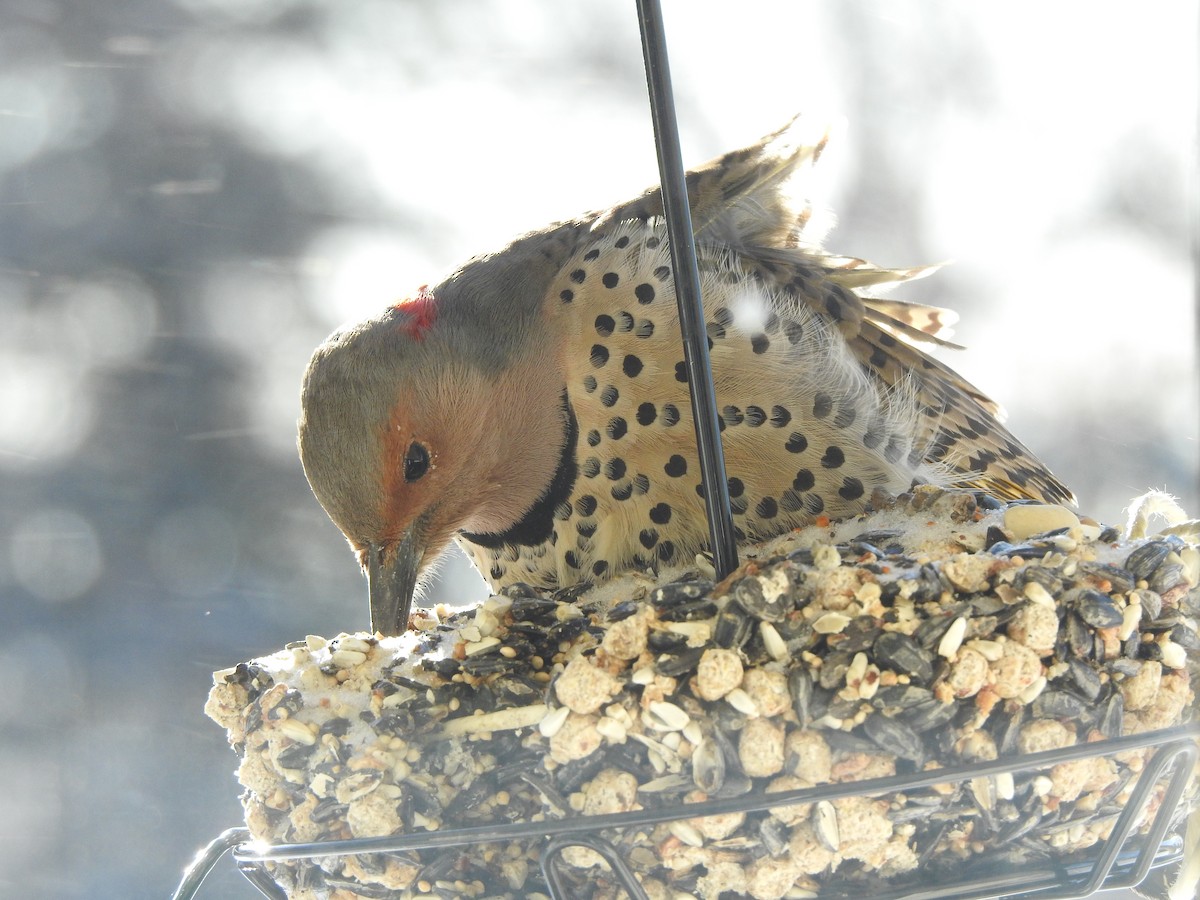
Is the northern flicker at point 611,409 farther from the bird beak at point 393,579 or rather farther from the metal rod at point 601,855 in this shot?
the metal rod at point 601,855

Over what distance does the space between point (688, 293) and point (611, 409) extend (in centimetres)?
69

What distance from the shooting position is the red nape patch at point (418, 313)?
2121 mm

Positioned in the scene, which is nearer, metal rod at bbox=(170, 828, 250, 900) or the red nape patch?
metal rod at bbox=(170, 828, 250, 900)

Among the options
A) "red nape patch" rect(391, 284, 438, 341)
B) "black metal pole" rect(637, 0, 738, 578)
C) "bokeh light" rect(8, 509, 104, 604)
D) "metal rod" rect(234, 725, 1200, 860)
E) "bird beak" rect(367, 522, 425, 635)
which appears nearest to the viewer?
"metal rod" rect(234, 725, 1200, 860)

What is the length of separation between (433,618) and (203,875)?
0.54 meters

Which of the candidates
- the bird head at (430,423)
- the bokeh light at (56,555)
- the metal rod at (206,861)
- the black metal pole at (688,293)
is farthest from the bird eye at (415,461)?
the bokeh light at (56,555)

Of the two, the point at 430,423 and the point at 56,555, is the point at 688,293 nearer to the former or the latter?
the point at 430,423

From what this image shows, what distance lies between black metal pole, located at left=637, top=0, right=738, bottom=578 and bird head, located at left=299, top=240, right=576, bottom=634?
28.8 inches

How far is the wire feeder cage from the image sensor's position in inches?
47.1

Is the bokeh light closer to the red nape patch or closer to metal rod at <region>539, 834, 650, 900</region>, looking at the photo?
the red nape patch

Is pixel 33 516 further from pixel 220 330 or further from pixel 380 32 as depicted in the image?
pixel 380 32

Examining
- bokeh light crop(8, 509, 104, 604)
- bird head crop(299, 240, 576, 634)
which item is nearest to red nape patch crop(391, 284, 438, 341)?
bird head crop(299, 240, 576, 634)

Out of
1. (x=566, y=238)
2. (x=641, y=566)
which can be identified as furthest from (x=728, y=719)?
(x=566, y=238)

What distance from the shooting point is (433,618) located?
6.53 ft
